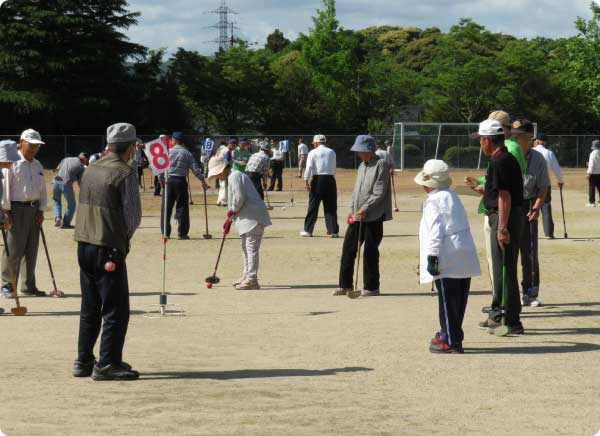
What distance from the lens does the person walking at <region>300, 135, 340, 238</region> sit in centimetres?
2038

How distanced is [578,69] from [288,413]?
219 feet

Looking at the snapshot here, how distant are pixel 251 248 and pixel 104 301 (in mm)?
5771

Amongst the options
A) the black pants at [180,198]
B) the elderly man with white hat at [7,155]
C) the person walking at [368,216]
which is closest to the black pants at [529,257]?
the person walking at [368,216]

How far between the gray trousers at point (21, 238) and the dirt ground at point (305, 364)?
1.63 ft

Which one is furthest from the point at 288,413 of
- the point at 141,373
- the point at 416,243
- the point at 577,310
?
the point at 416,243

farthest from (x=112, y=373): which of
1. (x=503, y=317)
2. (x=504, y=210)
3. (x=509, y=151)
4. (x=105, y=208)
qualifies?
(x=509, y=151)

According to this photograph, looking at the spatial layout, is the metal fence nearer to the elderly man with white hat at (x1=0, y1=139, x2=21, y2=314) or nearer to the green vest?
the elderly man with white hat at (x1=0, y1=139, x2=21, y2=314)

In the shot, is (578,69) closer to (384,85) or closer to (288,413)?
(384,85)

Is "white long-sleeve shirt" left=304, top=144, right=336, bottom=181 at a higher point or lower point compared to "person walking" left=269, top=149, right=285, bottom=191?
higher

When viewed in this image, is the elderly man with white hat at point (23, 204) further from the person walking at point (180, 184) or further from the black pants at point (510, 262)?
the person walking at point (180, 184)

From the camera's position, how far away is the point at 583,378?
8227 mm

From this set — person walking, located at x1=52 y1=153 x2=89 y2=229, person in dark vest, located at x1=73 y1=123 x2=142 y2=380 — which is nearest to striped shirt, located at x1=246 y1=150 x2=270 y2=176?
person walking, located at x1=52 y1=153 x2=89 y2=229

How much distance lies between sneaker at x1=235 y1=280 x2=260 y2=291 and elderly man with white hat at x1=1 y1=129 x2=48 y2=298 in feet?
8.68

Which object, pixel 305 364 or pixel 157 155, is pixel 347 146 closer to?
pixel 157 155
